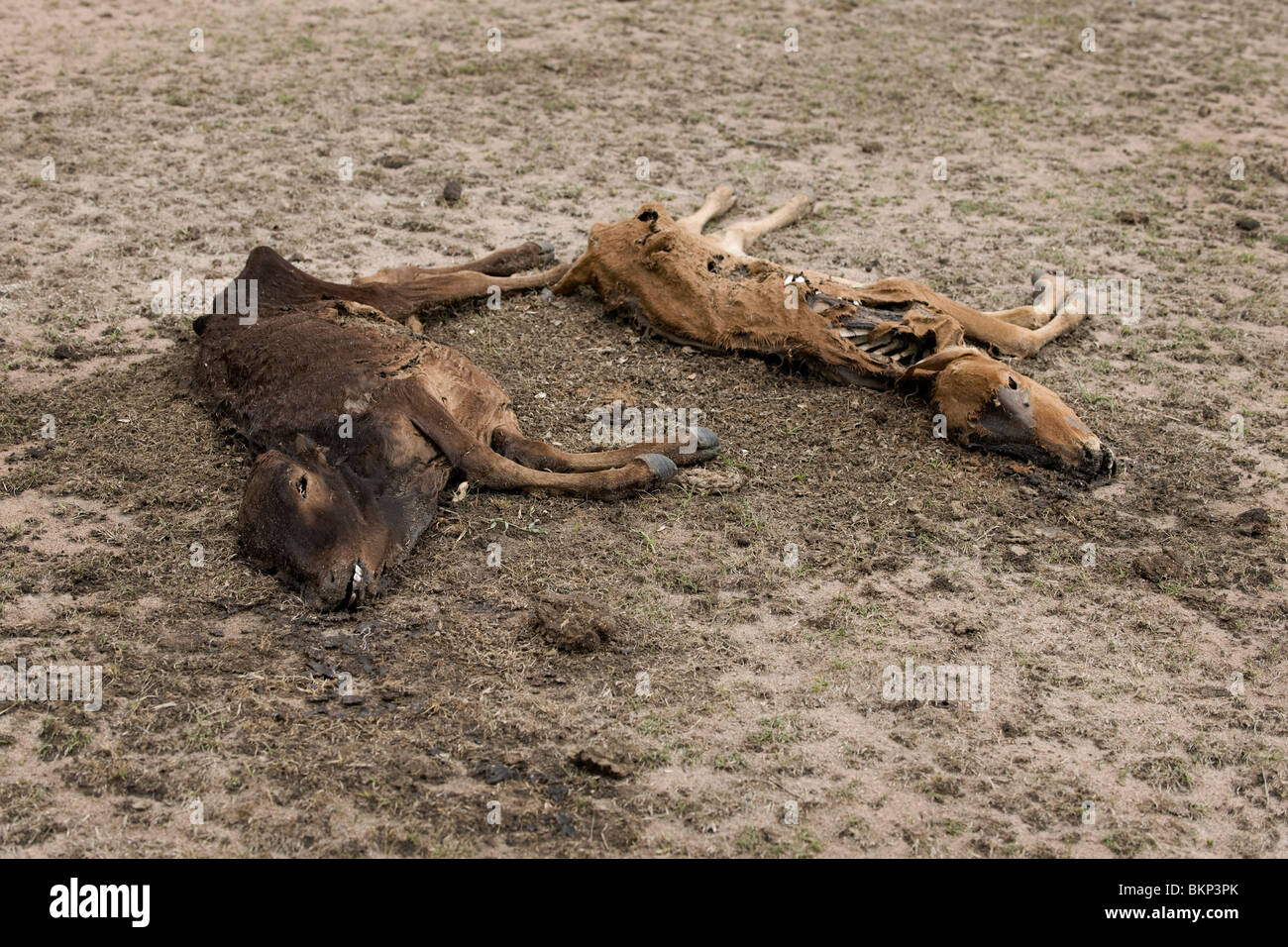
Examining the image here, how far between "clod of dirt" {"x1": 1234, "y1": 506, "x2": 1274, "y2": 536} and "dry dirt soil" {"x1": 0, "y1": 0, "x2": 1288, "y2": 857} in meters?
0.02

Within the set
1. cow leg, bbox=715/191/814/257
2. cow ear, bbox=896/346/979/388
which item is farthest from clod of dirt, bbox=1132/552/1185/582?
cow leg, bbox=715/191/814/257

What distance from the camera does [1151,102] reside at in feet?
32.2

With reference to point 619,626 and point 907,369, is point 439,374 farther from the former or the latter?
point 907,369

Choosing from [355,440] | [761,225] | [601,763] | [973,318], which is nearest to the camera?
[601,763]

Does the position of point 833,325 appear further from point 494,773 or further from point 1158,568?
point 494,773

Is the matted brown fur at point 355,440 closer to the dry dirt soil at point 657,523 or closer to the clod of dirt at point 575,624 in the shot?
the dry dirt soil at point 657,523

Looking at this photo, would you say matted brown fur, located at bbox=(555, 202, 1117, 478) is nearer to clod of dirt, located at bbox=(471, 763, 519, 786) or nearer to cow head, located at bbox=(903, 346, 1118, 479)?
cow head, located at bbox=(903, 346, 1118, 479)

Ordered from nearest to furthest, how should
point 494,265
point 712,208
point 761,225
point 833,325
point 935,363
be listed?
1. point 935,363
2. point 833,325
3. point 494,265
4. point 761,225
5. point 712,208

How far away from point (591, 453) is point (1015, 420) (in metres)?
1.80

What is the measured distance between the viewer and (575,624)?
4090 mm

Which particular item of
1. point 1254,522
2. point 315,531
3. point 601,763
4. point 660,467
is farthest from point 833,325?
point 601,763

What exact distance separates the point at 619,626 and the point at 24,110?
6948 millimetres

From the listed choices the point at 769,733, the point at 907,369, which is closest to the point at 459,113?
the point at 907,369

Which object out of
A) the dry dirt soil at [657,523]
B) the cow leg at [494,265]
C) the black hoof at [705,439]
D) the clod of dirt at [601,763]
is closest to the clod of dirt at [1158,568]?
the dry dirt soil at [657,523]
